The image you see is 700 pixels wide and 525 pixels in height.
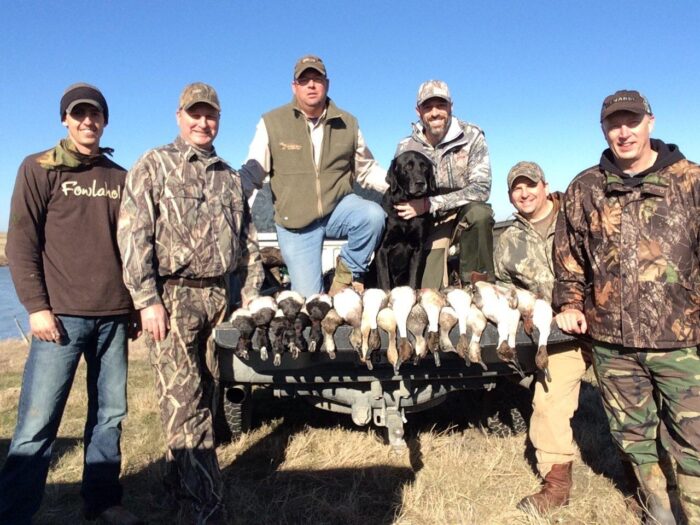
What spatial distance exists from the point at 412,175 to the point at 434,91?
25.6 inches

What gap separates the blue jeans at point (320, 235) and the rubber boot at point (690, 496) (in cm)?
242

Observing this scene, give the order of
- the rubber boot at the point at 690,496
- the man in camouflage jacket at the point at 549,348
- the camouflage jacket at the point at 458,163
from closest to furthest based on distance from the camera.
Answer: the rubber boot at the point at 690,496, the man in camouflage jacket at the point at 549,348, the camouflage jacket at the point at 458,163

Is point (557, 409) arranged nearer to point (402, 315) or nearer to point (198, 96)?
point (402, 315)

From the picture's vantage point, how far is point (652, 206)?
2.75 metres

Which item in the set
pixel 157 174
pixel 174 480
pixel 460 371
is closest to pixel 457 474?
pixel 460 371

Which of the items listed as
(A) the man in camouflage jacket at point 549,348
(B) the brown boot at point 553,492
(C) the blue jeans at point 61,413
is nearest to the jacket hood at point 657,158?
(A) the man in camouflage jacket at point 549,348

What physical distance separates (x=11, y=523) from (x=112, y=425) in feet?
2.09

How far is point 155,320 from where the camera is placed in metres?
2.91

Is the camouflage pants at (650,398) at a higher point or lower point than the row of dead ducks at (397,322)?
lower

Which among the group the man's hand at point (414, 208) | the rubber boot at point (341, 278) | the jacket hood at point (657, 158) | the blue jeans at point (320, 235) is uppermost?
the jacket hood at point (657, 158)

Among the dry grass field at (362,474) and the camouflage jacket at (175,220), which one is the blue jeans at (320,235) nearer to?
the camouflage jacket at (175,220)

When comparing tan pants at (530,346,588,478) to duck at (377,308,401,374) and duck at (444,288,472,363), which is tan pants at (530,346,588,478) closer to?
duck at (444,288,472,363)

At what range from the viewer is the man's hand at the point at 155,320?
2.91 meters

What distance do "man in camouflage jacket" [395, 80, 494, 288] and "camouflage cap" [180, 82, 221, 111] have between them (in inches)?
67.9
